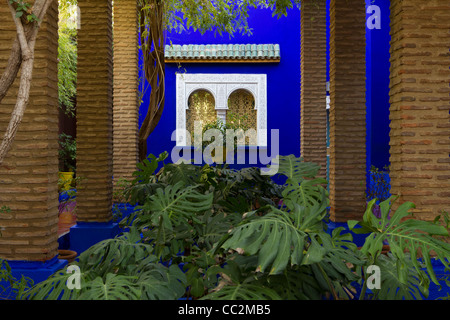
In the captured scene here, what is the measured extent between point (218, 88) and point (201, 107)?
0.79 metres

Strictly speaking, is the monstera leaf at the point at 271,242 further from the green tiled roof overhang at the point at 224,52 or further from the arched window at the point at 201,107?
the arched window at the point at 201,107

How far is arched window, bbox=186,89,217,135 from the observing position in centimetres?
1221

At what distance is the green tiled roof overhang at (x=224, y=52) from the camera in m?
11.5

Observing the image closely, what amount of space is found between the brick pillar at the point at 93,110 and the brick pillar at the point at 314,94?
335 centimetres

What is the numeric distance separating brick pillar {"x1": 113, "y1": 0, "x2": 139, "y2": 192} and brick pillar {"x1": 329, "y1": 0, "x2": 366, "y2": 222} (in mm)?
3268

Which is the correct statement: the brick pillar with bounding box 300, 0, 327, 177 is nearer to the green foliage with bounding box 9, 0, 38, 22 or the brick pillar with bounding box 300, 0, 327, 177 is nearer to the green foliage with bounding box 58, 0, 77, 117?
the green foliage with bounding box 9, 0, 38, 22

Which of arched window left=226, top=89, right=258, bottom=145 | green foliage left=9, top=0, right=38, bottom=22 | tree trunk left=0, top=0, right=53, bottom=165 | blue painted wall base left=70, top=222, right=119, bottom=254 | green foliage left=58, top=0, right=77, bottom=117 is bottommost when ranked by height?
blue painted wall base left=70, top=222, right=119, bottom=254

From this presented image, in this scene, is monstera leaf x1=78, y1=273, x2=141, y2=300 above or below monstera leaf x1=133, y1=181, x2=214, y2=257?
below

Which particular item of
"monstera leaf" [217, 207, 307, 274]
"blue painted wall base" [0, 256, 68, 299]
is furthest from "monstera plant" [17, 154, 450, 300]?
"blue painted wall base" [0, 256, 68, 299]

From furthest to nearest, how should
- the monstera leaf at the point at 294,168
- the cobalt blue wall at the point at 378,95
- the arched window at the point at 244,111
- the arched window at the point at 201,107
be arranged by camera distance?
the arched window at the point at 201,107, the arched window at the point at 244,111, the cobalt blue wall at the point at 378,95, the monstera leaf at the point at 294,168

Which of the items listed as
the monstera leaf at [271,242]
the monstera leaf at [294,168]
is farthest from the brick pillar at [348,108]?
the monstera leaf at [271,242]

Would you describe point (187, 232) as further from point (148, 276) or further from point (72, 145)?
point (72, 145)

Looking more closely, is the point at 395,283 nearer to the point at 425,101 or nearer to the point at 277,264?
the point at 277,264

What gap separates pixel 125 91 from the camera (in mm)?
7008
